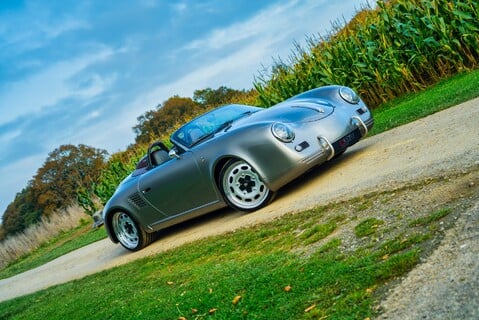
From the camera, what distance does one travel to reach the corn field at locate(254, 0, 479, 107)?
512 inches

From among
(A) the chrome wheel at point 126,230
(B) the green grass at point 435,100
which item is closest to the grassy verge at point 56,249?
(A) the chrome wheel at point 126,230

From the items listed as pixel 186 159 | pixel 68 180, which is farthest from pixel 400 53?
pixel 68 180

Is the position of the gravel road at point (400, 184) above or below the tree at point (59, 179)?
below

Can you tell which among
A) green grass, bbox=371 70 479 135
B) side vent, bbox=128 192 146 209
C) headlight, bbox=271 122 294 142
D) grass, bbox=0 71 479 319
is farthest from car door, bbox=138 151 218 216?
green grass, bbox=371 70 479 135

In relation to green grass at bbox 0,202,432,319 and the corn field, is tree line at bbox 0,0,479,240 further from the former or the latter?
green grass at bbox 0,202,432,319

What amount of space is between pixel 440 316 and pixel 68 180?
2050 inches

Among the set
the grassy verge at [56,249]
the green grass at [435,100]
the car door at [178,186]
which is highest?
the car door at [178,186]

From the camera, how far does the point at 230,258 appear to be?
20.9ft

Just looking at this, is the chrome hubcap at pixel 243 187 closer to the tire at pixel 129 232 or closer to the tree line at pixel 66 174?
the tire at pixel 129 232

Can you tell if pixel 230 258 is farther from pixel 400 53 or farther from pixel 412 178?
pixel 400 53

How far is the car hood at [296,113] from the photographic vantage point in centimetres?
794

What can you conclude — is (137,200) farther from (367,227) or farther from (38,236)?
(38,236)

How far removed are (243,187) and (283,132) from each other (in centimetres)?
99

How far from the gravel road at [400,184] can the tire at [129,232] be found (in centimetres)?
21
